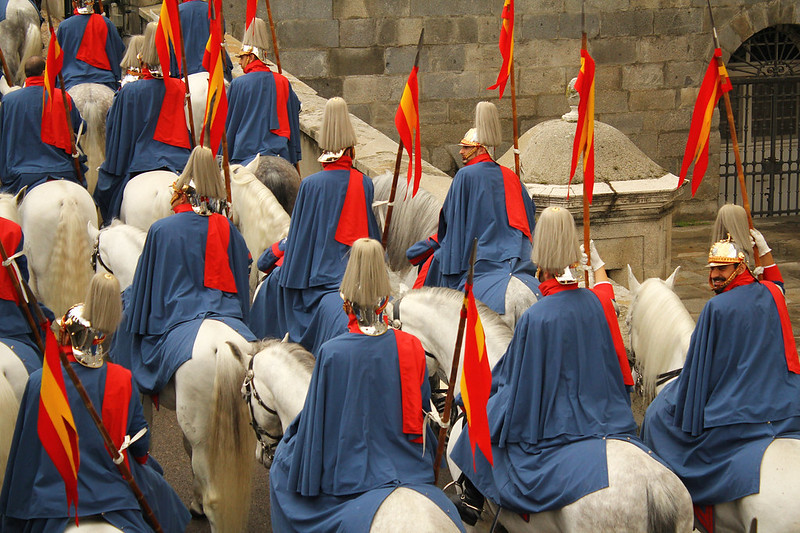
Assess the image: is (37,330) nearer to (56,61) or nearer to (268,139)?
(56,61)

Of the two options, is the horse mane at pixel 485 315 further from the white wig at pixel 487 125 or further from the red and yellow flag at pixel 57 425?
the red and yellow flag at pixel 57 425

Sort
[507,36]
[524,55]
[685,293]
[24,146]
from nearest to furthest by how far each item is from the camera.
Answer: [507,36] → [24,146] → [685,293] → [524,55]

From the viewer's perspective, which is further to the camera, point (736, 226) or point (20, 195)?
point (20, 195)

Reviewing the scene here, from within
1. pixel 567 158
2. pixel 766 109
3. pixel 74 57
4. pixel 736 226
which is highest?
pixel 74 57

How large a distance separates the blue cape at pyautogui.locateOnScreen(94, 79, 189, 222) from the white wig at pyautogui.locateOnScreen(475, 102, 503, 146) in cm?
333

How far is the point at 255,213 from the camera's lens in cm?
760

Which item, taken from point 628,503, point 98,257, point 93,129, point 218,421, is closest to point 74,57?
point 93,129

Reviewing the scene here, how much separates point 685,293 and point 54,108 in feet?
23.7

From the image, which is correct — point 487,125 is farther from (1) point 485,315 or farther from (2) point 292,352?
(2) point 292,352

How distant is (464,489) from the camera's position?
556 centimetres

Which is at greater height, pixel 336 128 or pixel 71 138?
pixel 336 128

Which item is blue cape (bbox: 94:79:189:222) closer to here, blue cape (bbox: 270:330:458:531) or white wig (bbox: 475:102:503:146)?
white wig (bbox: 475:102:503:146)

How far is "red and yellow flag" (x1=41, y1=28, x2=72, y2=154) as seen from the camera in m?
8.52

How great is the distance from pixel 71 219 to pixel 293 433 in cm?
375
